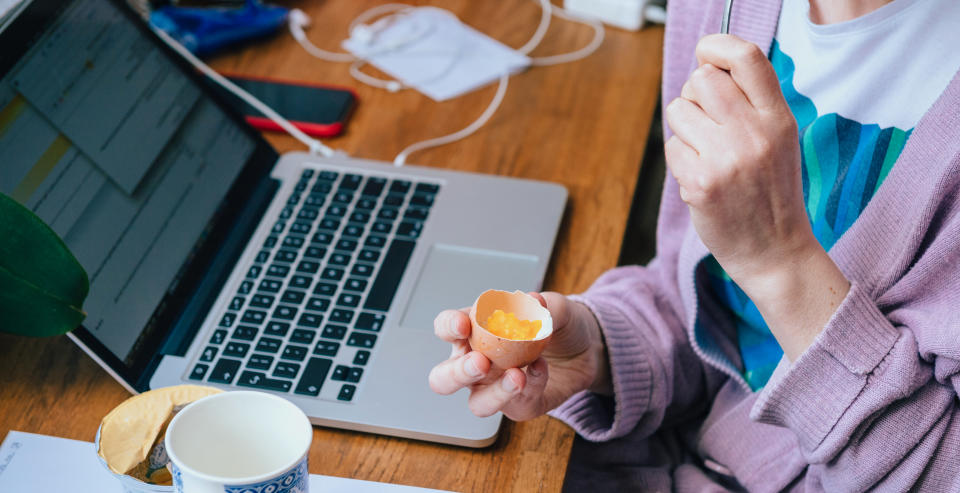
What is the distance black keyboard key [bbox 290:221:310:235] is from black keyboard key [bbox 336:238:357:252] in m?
0.04

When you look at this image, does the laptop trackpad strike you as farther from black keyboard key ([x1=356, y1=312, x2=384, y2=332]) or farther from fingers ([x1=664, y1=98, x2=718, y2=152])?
fingers ([x1=664, y1=98, x2=718, y2=152])

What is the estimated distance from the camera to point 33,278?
0.59 m

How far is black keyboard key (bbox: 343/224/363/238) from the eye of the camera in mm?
915

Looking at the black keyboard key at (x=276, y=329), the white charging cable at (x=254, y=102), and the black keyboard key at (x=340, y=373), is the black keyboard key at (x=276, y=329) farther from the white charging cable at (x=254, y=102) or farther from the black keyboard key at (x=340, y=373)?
the white charging cable at (x=254, y=102)

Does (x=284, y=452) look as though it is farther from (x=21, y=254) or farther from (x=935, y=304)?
(x=935, y=304)

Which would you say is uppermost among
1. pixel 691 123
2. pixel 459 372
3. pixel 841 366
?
pixel 691 123

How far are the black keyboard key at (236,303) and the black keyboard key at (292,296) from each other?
4cm

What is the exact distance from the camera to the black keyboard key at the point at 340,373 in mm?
743

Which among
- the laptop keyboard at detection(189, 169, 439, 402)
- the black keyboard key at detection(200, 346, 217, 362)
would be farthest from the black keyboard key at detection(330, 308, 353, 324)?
the black keyboard key at detection(200, 346, 217, 362)

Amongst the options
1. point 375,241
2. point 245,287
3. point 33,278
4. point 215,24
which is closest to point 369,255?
point 375,241

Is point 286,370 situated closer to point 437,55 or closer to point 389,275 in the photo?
point 389,275

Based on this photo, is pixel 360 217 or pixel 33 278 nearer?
pixel 33 278

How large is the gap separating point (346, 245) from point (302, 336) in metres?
0.15

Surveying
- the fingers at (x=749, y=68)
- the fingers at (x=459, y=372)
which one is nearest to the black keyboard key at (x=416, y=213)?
the fingers at (x=459, y=372)
